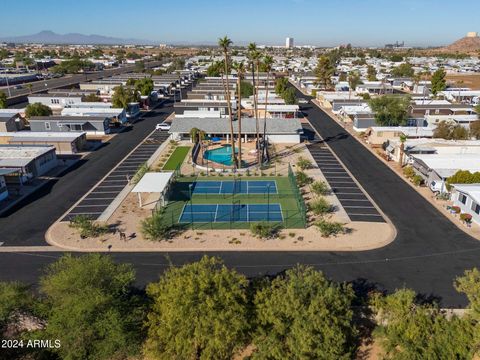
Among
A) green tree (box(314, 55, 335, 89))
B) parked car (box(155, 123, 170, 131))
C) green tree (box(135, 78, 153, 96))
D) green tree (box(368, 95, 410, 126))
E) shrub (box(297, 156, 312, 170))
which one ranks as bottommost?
shrub (box(297, 156, 312, 170))

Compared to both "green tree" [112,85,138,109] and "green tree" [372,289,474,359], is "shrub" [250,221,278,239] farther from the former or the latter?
"green tree" [112,85,138,109]

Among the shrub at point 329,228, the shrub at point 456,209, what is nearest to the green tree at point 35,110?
the shrub at point 329,228

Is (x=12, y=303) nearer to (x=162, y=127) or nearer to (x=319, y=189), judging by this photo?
(x=319, y=189)

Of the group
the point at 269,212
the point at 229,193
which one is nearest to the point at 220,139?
the point at 229,193

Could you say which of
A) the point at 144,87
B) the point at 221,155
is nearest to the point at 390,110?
the point at 221,155

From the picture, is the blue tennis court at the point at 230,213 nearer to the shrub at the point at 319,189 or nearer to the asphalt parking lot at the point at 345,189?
the shrub at the point at 319,189

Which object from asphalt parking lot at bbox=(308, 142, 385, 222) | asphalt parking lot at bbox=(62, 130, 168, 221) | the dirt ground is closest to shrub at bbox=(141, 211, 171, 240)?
the dirt ground
